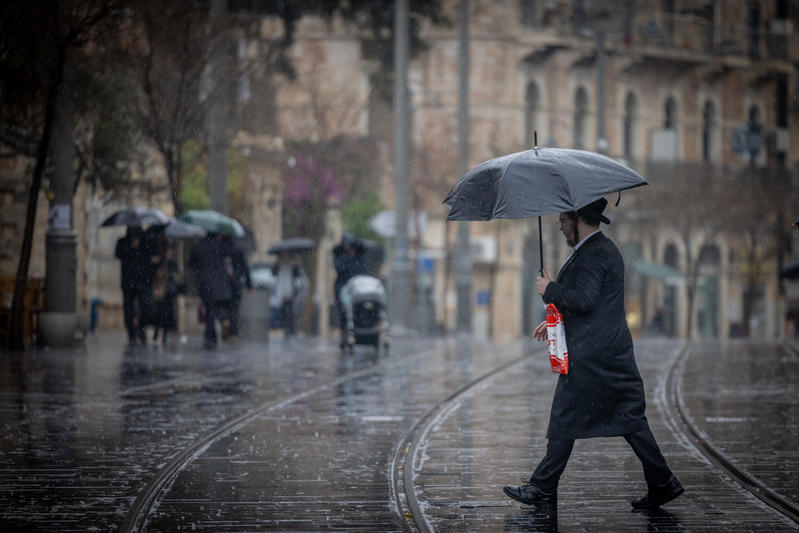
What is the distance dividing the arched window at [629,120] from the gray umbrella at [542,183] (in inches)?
1972

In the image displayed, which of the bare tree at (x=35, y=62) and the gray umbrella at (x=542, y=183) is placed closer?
the gray umbrella at (x=542, y=183)

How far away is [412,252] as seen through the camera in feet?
163

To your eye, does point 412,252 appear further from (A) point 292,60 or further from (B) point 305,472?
(B) point 305,472

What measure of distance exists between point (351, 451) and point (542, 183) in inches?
127

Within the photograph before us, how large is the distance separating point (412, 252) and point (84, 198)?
64.6 feet

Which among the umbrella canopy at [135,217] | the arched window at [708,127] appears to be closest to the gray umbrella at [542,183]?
the umbrella canopy at [135,217]

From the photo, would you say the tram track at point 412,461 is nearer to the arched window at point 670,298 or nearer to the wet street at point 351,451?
the wet street at point 351,451

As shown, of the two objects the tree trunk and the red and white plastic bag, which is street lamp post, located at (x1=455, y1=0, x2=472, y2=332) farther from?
the red and white plastic bag

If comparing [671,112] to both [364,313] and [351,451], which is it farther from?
[351,451]

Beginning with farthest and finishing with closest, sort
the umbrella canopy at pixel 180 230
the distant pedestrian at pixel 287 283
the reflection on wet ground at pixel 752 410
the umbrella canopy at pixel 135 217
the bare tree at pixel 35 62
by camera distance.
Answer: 1. the distant pedestrian at pixel 287 283
2. the umbrella canopy at pixel 135 217
3. the umbrella canopy at pixel 180 230
4. the bare tree at pixel 35 62
5. the reflection on wet ground at pixel 752 410

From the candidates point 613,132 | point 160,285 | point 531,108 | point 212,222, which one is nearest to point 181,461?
point 160,285

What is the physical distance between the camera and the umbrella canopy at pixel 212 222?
25625 mm

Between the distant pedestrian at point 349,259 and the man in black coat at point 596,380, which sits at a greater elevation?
the distant pedestrian at point 349,259

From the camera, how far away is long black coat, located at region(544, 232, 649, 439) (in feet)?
26.9
